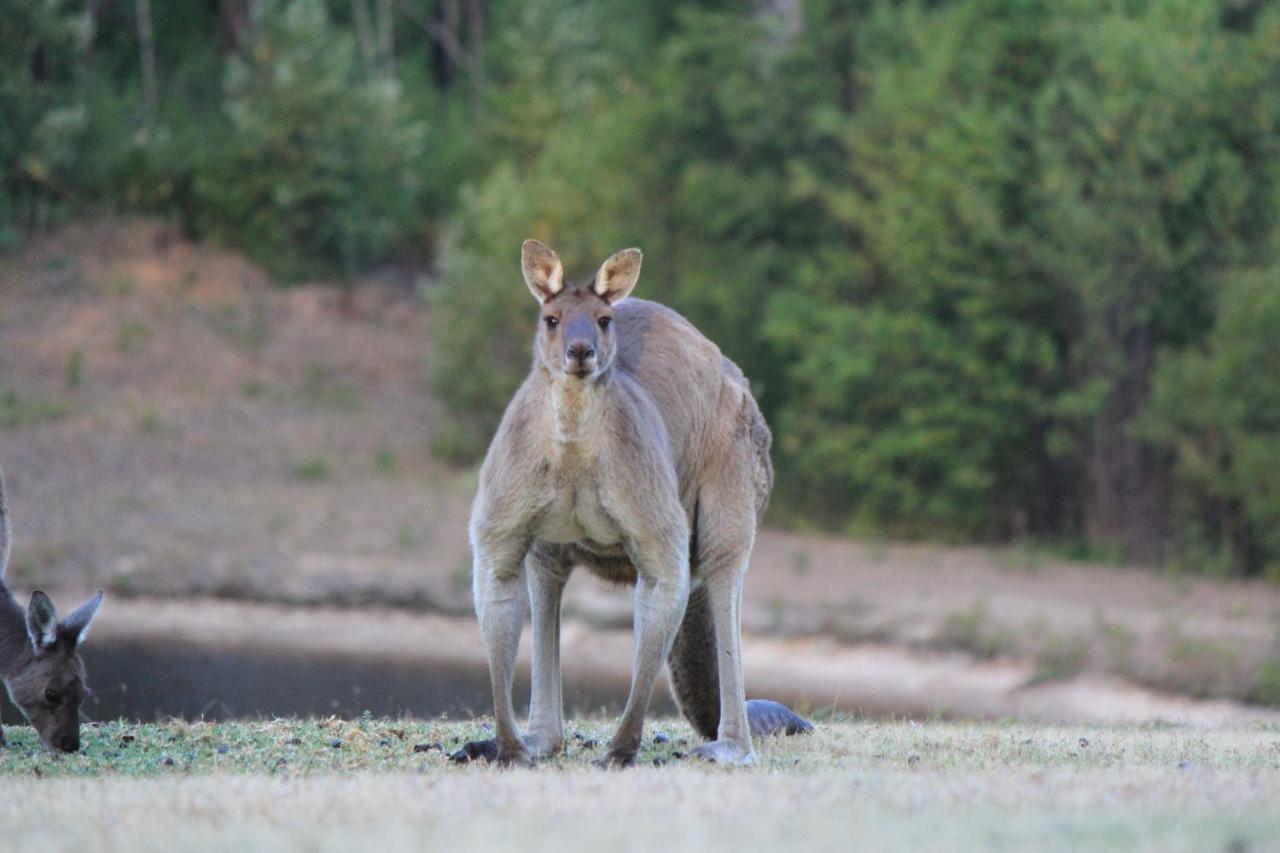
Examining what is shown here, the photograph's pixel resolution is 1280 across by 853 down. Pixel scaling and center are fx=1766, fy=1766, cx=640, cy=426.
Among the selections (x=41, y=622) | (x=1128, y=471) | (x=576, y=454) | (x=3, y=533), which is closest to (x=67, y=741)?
(x=41, y=622)

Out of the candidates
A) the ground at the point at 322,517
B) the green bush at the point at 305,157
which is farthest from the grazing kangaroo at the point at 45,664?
the green bush at the point at 305,157

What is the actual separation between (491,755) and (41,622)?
2329mm

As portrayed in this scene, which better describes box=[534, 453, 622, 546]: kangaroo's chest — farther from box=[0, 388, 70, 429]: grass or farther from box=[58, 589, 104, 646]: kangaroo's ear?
box=[0, 388, 70, 429]: grass

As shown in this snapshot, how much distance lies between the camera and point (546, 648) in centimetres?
725

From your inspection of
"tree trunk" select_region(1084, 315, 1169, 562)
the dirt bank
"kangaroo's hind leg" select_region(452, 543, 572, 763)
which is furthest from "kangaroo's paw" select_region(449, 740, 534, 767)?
"tree trunk" select_region(1084, 315, 1169, 562)

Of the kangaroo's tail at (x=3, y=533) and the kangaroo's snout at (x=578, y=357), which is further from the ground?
the kangaroo's snout at (x=578, y=357)

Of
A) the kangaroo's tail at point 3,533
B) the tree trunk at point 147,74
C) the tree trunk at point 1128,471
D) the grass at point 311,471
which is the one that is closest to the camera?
the kangaroo's tail at point 3,533

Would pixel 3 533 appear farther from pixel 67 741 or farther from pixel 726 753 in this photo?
pixel 726 753

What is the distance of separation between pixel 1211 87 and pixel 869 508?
22.2 ft

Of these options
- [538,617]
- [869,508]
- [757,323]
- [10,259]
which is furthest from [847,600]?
[10,259]

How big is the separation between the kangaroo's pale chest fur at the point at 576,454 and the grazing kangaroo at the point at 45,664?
8.04ft

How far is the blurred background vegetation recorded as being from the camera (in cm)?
2097

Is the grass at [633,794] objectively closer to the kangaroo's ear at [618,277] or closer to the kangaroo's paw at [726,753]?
the kangaroo's paw at [726,753]

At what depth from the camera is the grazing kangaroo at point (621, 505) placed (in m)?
6.62
